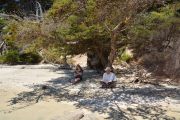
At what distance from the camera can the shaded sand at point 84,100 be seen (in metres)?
11.0

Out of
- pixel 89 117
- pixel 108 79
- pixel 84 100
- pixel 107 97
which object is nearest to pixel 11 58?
pixel 108 79

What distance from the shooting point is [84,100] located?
1257 cm

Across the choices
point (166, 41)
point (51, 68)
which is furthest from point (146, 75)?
point (51, 68)

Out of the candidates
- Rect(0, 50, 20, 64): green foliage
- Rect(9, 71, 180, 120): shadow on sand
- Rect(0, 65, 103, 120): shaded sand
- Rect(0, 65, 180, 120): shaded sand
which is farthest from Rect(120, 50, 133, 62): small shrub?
Rect(0, 50, 20, 64): green foliage

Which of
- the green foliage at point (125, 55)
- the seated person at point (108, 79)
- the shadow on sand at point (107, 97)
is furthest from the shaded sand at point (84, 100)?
the green foliage at point (125, 55)

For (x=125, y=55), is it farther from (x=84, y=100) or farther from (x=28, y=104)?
(x=28, y=104)

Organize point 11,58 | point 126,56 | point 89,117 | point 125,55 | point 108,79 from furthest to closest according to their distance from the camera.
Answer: point 11,58, point 125,55, point 126,56, point 108,79, point 89,117

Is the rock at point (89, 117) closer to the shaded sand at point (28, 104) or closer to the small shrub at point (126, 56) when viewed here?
the shaded sand at point (28, 104)

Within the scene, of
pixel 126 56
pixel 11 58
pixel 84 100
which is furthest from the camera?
pixel 11 58

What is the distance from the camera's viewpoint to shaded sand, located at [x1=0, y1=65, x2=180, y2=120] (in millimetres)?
10968

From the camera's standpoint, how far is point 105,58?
18.7 m

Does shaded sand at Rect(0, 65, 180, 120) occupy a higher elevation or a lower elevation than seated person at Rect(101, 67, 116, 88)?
lower

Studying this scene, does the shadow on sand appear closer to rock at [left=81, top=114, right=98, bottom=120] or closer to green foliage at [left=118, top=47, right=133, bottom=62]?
rock at [left=81, top=114, right=98, bottom=120]

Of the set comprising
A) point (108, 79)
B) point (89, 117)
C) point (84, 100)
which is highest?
point (108, 79)
